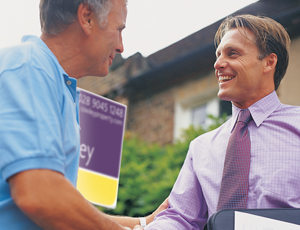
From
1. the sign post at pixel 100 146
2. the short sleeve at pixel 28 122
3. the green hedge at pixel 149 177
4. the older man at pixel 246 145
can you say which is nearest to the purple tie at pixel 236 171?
the older man at pixel 246 145

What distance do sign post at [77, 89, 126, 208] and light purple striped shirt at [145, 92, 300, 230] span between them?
148 cm

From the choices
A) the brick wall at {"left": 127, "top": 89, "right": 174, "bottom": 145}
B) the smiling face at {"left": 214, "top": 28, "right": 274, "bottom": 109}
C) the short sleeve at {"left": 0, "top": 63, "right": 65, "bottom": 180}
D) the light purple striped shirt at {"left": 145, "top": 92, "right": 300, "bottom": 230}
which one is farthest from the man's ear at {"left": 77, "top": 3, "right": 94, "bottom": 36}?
the brick wall at {"left": 127, "top": 89, "right": 174, "bottom": 145}

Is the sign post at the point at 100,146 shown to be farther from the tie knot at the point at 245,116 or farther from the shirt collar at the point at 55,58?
the shirt collar at the point at 55,58

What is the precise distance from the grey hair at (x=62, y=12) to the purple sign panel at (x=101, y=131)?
242 cm

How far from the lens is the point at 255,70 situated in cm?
250

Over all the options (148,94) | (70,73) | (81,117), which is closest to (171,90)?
(148,94)

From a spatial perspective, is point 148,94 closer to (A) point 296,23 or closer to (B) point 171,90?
(B) point 171,90

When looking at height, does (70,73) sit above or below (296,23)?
below

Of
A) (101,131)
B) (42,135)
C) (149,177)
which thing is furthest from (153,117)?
(42,135)

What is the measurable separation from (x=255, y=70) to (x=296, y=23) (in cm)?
436

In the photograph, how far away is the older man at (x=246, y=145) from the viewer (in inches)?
84.3

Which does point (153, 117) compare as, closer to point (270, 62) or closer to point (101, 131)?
point (101, 131)

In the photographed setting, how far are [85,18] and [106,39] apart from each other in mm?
152

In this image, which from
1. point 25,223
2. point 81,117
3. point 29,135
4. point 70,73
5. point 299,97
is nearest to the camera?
point 29,135
